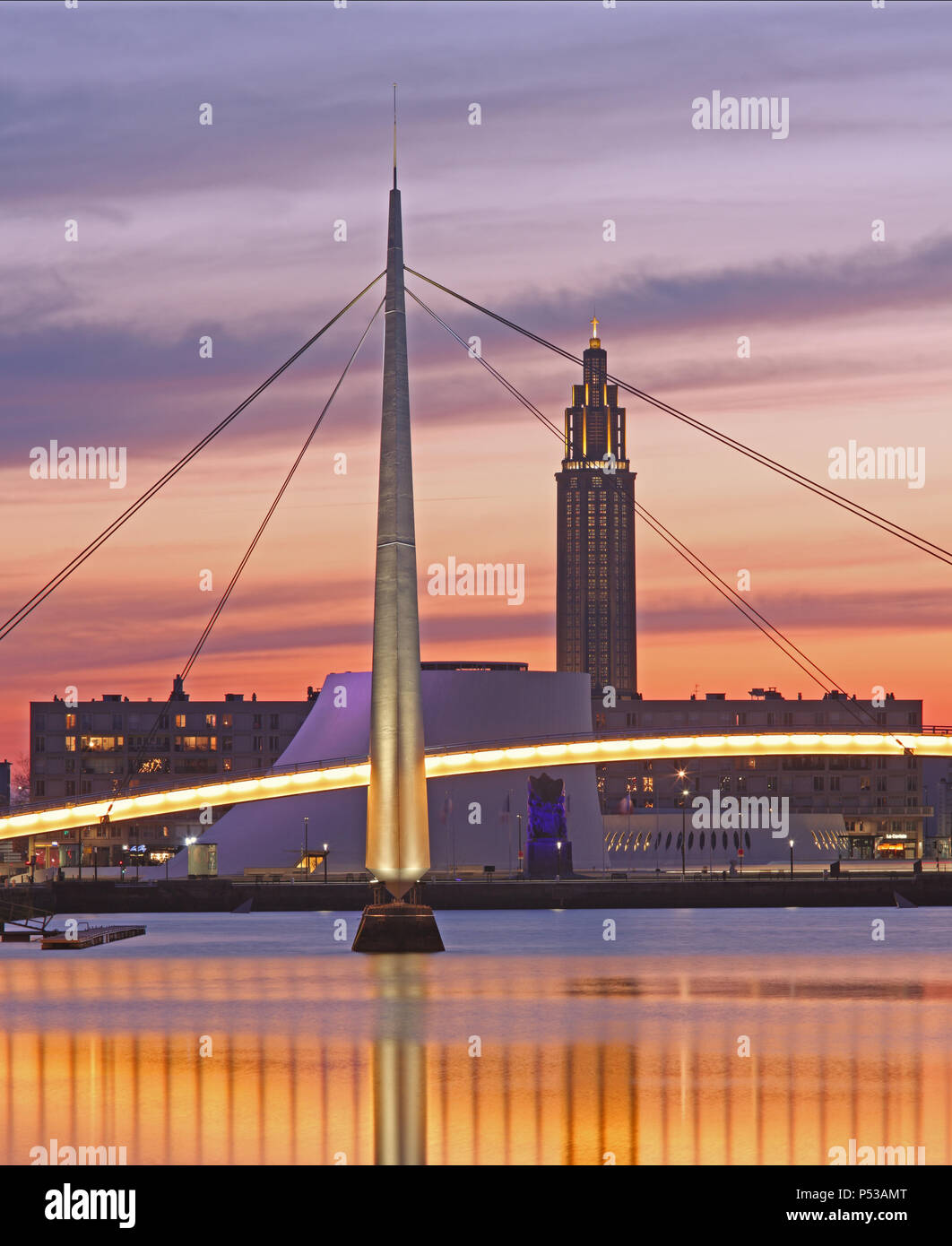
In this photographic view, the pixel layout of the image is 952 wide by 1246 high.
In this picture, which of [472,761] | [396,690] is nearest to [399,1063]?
[396,690]

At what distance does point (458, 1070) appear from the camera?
22.7 m

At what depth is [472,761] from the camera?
63594 millimetres

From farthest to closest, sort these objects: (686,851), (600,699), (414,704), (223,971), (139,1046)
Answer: (600,699), (686,851), (223,971), (414,704), (139,1046)

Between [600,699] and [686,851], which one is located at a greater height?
[600,699]

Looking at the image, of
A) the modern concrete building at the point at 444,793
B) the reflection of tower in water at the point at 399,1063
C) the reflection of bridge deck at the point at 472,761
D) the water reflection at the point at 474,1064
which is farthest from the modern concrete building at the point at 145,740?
the reflection of tower in water at the point at 399,1063

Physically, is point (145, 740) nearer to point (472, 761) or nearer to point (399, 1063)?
point (472, 761)

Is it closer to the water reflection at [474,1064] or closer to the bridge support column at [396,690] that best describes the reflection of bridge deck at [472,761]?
the water reflection at [474,1064]

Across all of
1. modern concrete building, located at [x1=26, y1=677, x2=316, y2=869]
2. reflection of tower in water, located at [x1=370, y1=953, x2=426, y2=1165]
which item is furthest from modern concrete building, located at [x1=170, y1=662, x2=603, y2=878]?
modern concrete building, located at [x1=26, y1=677, x2=316, y2=869]

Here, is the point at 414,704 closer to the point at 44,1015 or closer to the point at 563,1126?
the point at 44,1015

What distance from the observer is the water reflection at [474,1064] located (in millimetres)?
17266

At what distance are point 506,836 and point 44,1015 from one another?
4501cm

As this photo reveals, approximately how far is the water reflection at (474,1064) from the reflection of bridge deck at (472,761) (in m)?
20.6
